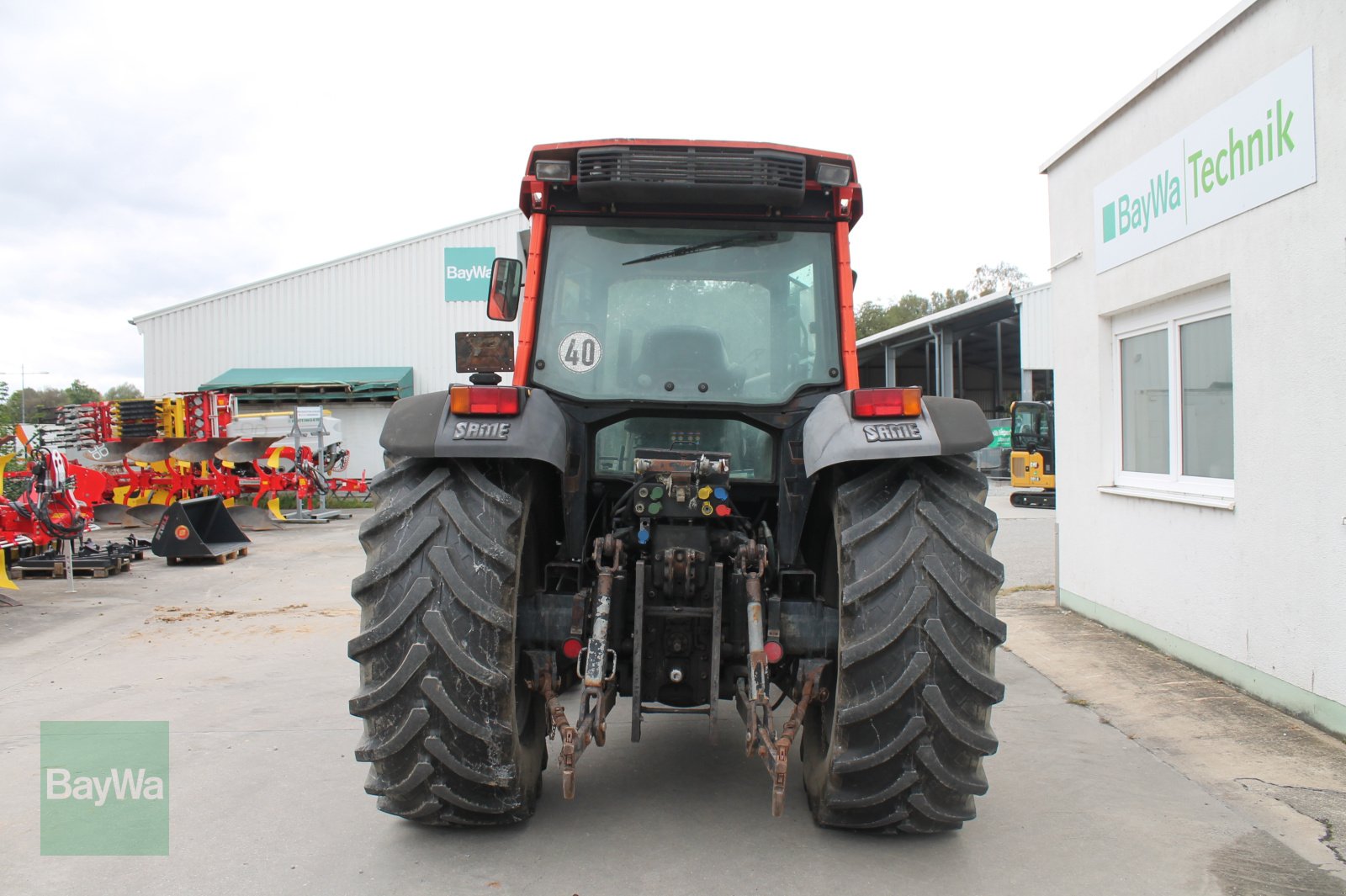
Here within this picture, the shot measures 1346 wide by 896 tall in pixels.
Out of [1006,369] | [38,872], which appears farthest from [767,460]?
[1006,369]

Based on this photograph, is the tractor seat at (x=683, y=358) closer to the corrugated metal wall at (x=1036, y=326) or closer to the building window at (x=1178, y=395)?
the building window at (x=1178, y=395)

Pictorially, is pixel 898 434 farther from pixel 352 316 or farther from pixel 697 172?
pixel 352 316

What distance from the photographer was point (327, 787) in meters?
3.98

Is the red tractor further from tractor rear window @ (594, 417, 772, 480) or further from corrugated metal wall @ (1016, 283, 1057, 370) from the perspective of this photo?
corrugated metal wall @ (1016, 283, 1057, 370)

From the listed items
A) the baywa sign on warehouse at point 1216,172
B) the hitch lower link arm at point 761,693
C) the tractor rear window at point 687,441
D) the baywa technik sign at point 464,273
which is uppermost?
the baywa technik sign at point 464,273

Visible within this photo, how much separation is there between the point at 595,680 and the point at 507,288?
5.90 ft

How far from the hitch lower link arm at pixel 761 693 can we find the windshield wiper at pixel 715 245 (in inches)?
48.3

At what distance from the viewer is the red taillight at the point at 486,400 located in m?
3.28

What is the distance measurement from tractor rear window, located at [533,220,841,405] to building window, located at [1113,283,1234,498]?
3.01 m

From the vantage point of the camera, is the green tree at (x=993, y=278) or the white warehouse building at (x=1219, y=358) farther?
the green tree at (x=993, y=278)

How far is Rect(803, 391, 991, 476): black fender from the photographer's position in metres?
3.11

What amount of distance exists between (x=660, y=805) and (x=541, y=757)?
1.64ft

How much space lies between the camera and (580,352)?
3.88 metres

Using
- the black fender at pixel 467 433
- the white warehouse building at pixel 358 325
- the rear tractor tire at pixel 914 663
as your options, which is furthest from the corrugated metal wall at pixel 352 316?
the rear tractor tire at pixel 914 663
